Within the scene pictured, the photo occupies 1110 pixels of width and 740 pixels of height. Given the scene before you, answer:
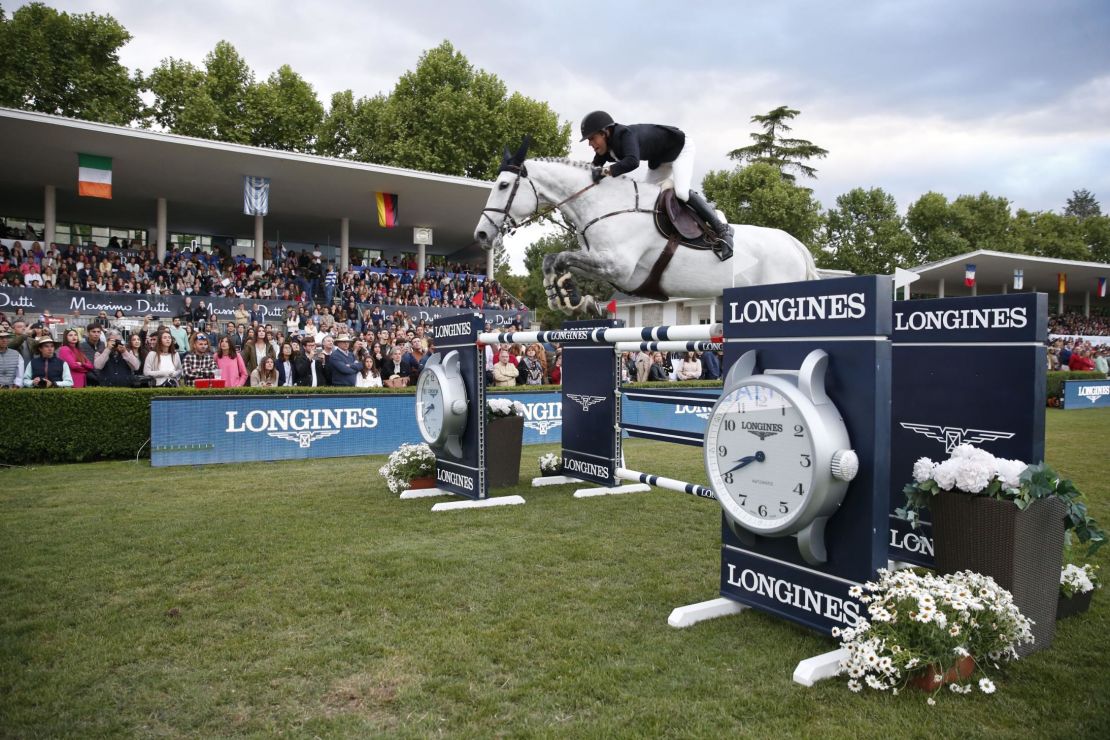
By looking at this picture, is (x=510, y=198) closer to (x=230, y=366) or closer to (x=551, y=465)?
(x=551, y=465)

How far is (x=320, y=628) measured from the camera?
3.49 meters

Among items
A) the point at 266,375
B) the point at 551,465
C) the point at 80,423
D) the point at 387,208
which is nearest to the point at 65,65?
the point at 387,208

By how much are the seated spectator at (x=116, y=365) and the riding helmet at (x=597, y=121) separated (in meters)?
8.76

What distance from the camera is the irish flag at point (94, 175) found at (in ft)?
57.8

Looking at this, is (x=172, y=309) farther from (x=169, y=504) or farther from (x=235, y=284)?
(x=169, y=504)

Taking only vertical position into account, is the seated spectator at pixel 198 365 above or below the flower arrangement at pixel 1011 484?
above

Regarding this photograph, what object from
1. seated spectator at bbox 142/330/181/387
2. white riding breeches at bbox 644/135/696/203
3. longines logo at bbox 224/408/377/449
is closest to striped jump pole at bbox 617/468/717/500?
white riding breeches at bbox 644/135/696/203

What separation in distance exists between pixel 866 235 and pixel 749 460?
4423 cm

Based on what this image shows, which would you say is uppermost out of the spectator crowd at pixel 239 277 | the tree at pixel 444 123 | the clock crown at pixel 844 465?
the tree at pixel 444 123

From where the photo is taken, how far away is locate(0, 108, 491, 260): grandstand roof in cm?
1741

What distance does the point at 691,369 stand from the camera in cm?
1491

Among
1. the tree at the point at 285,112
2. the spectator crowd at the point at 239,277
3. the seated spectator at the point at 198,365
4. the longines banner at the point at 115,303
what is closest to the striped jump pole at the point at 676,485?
the seated spectator at the point at 198,365

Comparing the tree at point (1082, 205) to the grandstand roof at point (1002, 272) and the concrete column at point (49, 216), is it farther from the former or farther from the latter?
the concrete column at point (49, 216)

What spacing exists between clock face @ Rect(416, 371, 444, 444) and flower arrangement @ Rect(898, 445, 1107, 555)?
442cm
